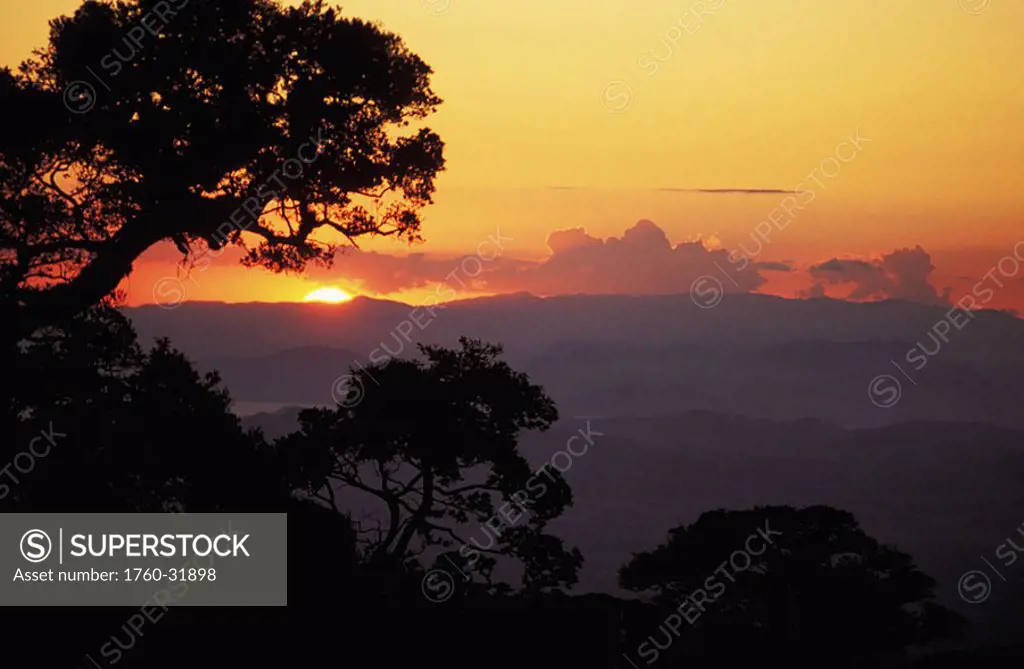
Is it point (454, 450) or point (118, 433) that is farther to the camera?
point (454, 450)

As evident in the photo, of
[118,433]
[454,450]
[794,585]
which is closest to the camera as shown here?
[118,433]

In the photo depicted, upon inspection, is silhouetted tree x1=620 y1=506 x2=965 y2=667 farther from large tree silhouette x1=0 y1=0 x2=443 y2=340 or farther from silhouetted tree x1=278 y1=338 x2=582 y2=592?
large tree silhouette x1=0 y1=0 x2=443 y2=340

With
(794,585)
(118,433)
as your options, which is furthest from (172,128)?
(794,585)

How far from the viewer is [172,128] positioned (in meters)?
24.9

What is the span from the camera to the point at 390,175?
2745cm

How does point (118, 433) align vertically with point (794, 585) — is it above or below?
below

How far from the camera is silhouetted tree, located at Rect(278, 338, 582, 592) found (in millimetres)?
29719

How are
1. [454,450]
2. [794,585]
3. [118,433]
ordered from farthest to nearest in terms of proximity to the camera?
[794,585], [454,450], [118,433]

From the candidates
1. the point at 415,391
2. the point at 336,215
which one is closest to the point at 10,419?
the point at 336,215

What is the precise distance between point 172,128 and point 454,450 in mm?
11612

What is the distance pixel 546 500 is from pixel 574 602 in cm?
1035

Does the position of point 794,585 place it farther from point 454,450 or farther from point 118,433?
point 118,433

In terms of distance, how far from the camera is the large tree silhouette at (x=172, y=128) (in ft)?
80.4

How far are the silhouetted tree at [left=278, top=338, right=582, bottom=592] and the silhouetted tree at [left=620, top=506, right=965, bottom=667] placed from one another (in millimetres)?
6709
